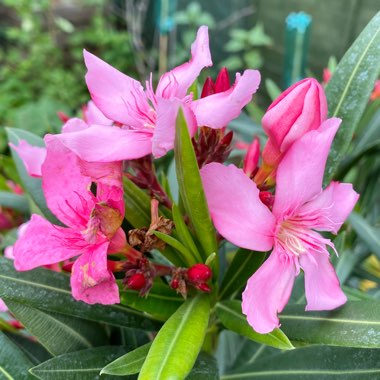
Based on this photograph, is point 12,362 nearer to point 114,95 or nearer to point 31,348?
point 31,348

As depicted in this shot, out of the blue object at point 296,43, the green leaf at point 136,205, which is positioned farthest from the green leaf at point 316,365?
the blue object at point 296,43

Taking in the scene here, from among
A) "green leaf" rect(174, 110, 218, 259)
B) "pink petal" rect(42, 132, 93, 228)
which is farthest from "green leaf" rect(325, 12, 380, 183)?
"pink petal" rect(42, 132, 93, 228)

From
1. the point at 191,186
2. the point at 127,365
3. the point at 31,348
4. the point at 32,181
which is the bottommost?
the point at 31,348

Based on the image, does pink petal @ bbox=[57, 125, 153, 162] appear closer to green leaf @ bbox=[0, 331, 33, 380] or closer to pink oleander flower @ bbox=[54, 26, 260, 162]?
pink oleander flower @ bbox=[54, 26, 260, 162]

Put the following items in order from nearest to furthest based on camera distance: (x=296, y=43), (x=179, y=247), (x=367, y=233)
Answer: (x=179, y=247)
(x=367, y=233)
(x=296, y=43)

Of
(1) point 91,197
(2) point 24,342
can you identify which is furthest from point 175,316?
(2) point 24,342

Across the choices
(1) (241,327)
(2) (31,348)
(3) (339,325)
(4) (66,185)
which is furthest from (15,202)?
(3) (339,325)
